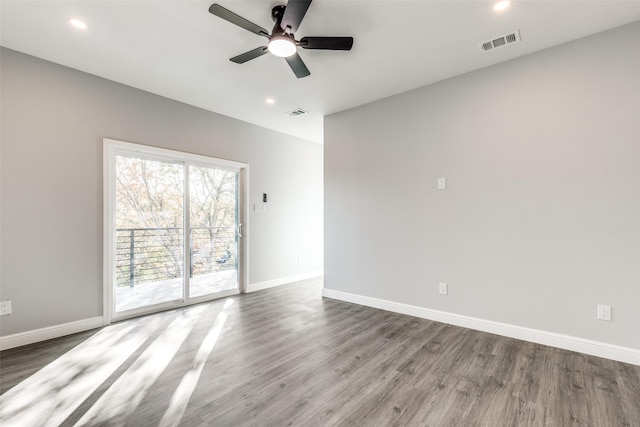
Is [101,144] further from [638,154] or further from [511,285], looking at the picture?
[638,154]

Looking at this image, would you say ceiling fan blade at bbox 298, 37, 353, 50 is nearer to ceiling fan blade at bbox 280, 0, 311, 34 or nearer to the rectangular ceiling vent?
ceiling fan blade at bbox 280, 0, 311, 34

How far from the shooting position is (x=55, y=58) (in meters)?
2.92

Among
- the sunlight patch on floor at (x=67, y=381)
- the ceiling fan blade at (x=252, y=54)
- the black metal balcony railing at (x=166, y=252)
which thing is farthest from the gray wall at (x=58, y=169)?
the ceiling fan blade at (x=252, y=54)

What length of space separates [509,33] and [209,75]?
303cm

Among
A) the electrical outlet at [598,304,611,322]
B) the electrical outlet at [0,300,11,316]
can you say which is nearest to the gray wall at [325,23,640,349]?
the electrical outlet at [598,304,611,322]

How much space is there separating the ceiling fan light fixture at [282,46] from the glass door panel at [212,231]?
249 centimetres

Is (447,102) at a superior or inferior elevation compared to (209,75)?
inferior

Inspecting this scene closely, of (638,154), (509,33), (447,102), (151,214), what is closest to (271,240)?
(151,214)

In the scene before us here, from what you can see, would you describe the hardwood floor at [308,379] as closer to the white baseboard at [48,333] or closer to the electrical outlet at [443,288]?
the white baseboard at [48,333]

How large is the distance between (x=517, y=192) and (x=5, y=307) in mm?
5097

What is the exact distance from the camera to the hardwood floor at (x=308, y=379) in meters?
1.79

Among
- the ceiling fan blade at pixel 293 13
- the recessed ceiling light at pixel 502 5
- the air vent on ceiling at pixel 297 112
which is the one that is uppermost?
the air vent on ceiling at pixel 297 112

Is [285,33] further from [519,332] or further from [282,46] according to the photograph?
[519,332]

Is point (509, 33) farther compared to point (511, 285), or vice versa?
point (511, 285)
